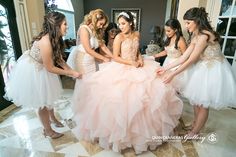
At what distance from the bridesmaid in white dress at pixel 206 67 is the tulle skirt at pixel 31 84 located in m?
1.11

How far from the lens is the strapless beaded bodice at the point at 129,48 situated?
1.79 metres

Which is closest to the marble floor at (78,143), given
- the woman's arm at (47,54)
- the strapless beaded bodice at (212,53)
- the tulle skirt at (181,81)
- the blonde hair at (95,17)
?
the tulle skirt at (181,81)

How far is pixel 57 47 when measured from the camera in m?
1.57

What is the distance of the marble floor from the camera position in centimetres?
173

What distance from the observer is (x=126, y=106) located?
145cm

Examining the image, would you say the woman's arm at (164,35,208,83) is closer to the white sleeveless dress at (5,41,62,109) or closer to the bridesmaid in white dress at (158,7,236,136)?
the bridesmaid in white dress at (158,7,236,136)

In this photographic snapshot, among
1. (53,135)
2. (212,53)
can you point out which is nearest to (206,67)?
(212,53)

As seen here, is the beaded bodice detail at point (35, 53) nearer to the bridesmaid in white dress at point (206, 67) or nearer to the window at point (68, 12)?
the bridesmaid in white dress at point (206, 67)

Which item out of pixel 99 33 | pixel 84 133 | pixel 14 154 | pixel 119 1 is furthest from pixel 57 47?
pixel 119 1

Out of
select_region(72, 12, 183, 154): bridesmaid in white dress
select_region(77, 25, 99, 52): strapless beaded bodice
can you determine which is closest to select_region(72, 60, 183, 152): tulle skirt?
select_region(72, 12, 183, 154): bridesmaid in white dress

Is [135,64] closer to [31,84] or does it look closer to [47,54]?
[47,54]

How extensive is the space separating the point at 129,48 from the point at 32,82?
0.99m

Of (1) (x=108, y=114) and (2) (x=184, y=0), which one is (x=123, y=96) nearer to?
(1) (x=108, y=114)

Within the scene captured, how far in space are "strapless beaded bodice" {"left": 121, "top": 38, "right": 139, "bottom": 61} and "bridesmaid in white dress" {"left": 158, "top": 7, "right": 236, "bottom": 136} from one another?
14.3 inches
